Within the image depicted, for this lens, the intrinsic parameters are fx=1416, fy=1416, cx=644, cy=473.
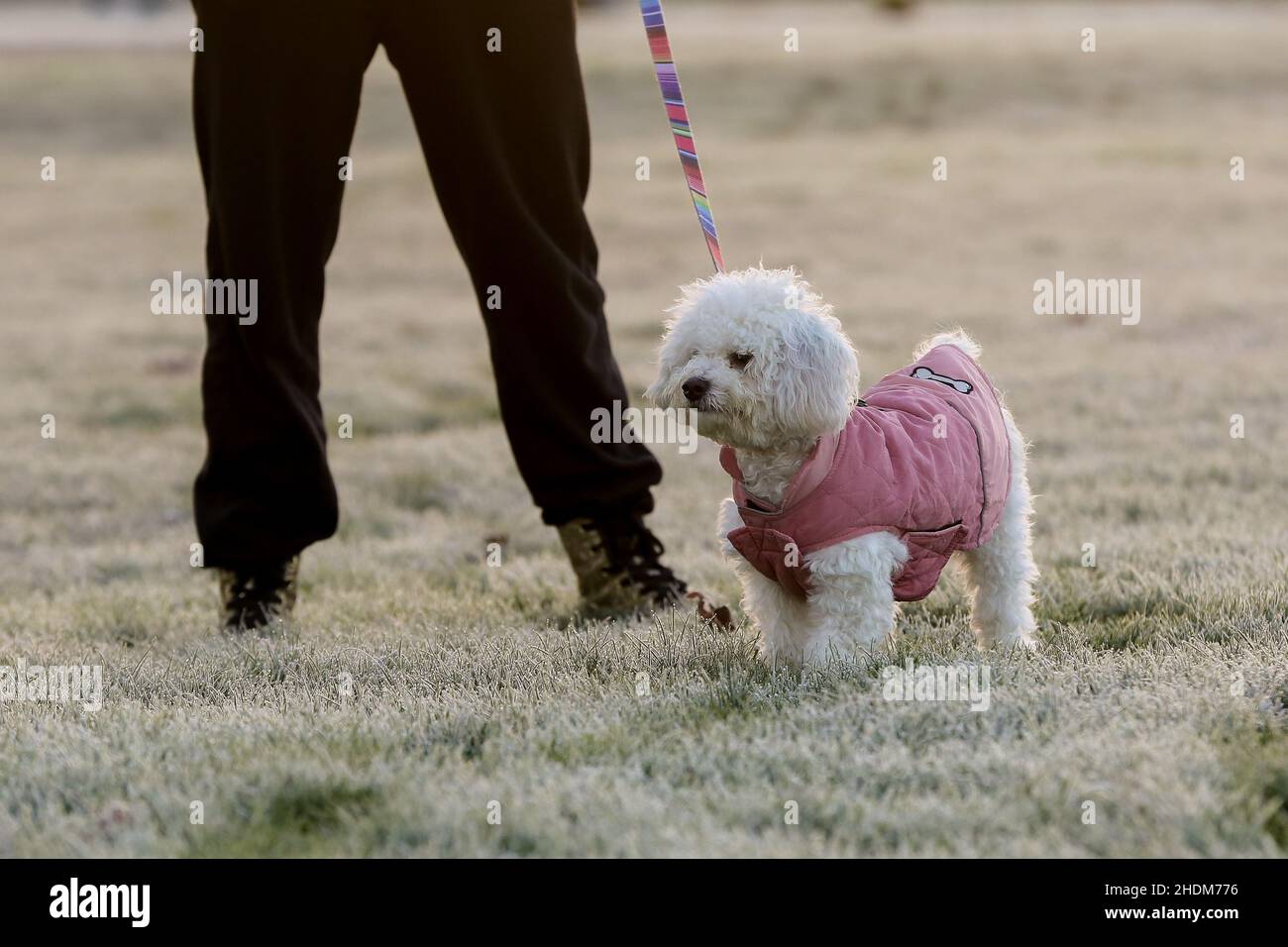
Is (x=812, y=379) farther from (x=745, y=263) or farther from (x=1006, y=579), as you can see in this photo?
(x=745, y=263)


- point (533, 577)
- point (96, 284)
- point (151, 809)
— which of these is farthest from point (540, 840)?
point (96, 284)

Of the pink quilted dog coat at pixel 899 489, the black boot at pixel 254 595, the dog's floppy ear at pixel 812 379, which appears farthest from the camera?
the black boot at pixel 254 595

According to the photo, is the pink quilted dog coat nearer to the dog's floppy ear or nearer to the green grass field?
the dog's floppy ear

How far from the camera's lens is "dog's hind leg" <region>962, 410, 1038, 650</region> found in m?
3.75

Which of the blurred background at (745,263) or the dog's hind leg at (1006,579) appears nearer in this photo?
the dog's hind leg at (1006,579)

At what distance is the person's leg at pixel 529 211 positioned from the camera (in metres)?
3.91

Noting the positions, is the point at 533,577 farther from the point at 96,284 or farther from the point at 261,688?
the point at 96,284

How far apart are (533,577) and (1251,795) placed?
2.68m

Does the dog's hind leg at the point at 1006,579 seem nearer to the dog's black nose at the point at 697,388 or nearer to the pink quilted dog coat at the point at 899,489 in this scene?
the pink quilted dog coat at the point at 899,489

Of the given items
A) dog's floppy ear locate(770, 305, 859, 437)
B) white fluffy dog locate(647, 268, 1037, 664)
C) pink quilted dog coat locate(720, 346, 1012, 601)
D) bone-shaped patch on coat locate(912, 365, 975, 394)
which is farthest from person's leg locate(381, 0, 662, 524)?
dog's floppy ear locate(770, 305, 859, 437)

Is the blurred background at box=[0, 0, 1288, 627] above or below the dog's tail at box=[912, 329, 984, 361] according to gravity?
above

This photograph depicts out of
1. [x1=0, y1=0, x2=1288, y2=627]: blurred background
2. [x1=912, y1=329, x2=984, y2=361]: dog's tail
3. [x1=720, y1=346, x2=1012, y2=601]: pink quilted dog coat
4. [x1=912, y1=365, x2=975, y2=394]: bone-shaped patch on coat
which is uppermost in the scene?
[x1=0, y1=0, x2=1288, y2=627]: blurred background

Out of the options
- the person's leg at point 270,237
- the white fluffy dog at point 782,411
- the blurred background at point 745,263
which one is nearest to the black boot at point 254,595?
the person's leg at point 270,237

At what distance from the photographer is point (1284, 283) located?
401 inches
